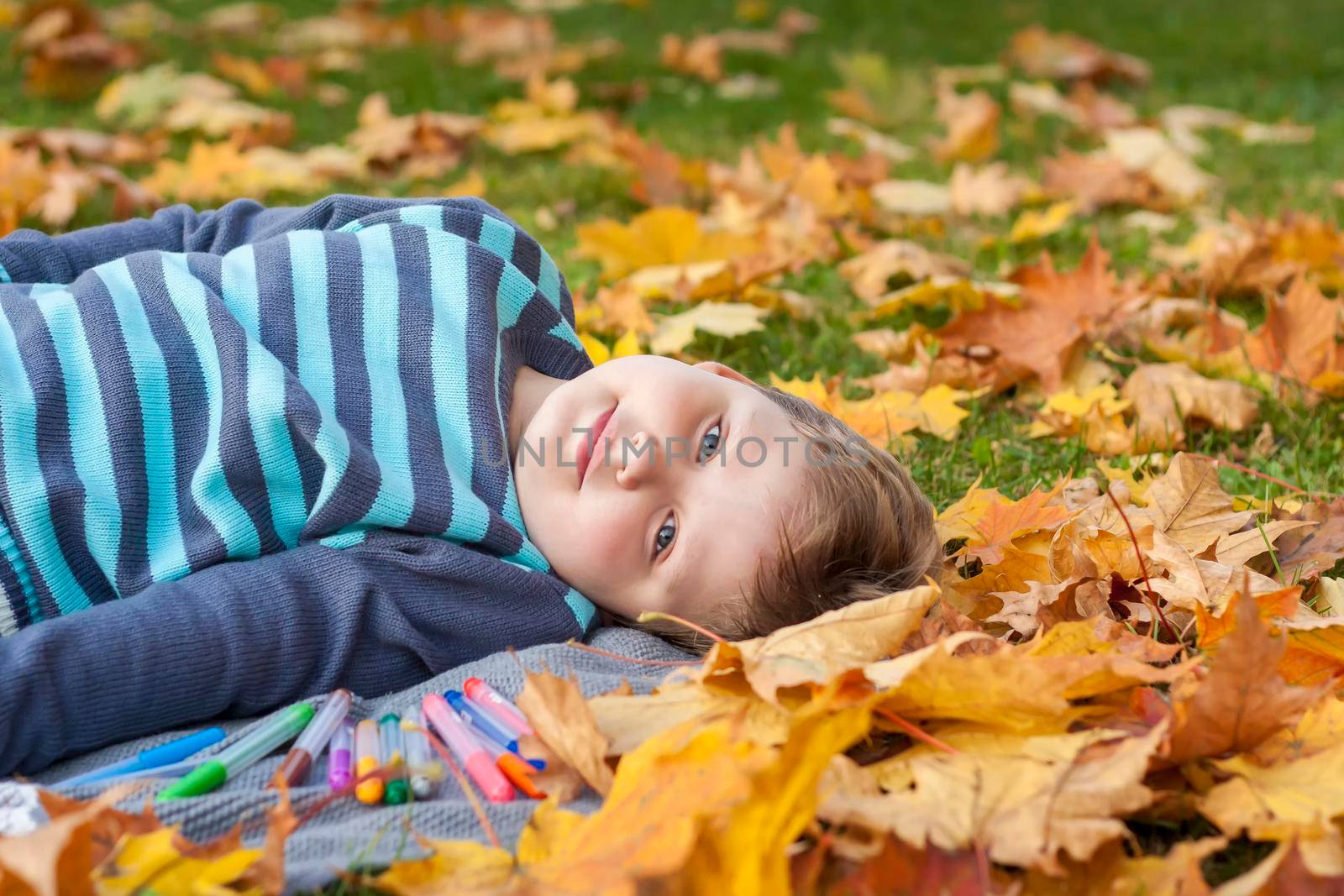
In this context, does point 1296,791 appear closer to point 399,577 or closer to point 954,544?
point 954,544

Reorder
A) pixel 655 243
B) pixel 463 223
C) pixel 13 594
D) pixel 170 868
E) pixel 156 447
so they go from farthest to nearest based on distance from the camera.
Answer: pixel 655 243 → pixel 463 223 → pixel 156 447 → pixel 13 594 → pixel 170 868

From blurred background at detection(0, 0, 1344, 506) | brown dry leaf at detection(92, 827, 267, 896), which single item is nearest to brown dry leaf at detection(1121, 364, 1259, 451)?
blurred background at detection(0, 0, 1344, 506)

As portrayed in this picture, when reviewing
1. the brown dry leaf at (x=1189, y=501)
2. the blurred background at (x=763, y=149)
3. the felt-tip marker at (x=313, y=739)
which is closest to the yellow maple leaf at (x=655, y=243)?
the blurred background at (x=763, y=149)

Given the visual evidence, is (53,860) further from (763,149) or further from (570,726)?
(763,149)

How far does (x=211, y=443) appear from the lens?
1.66 metres

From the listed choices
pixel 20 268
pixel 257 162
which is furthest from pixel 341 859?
pixel 257 162

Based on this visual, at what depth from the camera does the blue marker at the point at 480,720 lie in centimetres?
138

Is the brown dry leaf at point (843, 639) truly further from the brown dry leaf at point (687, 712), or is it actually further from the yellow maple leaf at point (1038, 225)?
the yellow maple leaf at point (1038, 225)

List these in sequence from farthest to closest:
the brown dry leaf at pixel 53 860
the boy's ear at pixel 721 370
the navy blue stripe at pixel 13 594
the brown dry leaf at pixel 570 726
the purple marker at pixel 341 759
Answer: the boy's ear at pixel 721 370
the navy blue stripe at pixel 13 594
the purple marker at pixel 341 759
the brown dry leaf at pixel 570 726
the brown dry leaf at pixel 53 860

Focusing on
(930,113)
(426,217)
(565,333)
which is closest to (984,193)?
(930,113)

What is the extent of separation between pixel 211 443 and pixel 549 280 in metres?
0.76

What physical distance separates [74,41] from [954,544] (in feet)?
11.9

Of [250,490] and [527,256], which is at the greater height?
[527,256]

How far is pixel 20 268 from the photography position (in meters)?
2.02
